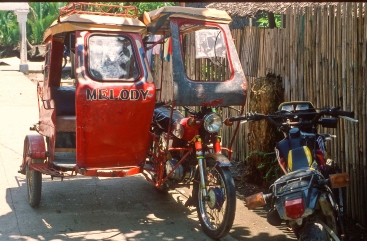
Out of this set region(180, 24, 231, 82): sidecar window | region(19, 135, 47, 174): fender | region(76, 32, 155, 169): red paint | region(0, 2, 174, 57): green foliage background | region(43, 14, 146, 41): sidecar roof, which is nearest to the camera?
region(76, 32, 155, 169): red paint

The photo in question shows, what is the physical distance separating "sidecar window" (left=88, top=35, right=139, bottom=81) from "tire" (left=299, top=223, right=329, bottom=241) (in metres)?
2.61

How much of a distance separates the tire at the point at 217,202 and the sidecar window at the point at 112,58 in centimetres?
134

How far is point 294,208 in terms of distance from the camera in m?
3.83

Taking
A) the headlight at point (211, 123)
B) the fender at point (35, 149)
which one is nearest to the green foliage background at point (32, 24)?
the fender at point (35, 149)

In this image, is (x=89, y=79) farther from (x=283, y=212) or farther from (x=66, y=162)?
(x=283, y=212)

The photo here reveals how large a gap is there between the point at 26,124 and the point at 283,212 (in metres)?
8.43

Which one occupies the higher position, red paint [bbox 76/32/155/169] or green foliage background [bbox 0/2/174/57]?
green foliage background [bbox 0/2/174/57]

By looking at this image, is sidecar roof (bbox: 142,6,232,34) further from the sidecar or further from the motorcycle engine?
the motorcycle engine

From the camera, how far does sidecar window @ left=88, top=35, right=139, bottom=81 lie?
18.6 feet

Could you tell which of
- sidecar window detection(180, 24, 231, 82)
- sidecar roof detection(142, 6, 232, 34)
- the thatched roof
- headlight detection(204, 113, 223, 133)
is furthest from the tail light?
the thatched roof

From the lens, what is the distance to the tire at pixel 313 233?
3783 mm

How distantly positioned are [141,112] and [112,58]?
2.28 feet

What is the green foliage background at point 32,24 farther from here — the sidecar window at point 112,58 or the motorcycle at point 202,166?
the motorcycle at point 202,166

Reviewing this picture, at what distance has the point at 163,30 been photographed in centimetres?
686
